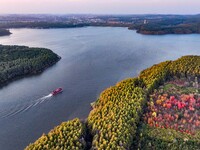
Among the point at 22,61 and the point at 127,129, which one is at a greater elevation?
the point at 22,61

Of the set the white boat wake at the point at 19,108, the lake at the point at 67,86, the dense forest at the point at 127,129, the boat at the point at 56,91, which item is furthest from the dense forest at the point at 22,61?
the dense forest at the point at 127,129

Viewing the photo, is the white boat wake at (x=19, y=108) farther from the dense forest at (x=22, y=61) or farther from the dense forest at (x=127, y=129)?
the dense forest at (x=22, y=61)

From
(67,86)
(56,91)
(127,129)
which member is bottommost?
(67,86)

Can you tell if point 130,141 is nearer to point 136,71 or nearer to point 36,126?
point 36,126

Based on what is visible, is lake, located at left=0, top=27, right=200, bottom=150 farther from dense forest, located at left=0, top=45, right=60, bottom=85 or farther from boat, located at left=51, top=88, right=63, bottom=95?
dense forest, located at left=0, top=45, right=60, bottom=85

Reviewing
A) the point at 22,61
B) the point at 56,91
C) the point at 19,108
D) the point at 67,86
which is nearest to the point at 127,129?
the point at 19,108

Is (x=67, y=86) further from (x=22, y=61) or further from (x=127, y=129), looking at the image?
(x=127, y=129)

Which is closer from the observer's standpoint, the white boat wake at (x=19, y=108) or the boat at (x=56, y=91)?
the white boat wake at (x=19, y=108)

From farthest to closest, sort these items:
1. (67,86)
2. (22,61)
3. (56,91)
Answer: (22,61) → (67,86) → (56,91)

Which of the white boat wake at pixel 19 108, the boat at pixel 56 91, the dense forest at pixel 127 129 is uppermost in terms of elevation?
the dense forest at pixel 127 129

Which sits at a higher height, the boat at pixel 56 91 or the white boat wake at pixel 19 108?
the boat at pixel 56 91

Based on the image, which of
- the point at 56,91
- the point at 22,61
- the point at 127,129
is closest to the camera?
the point at 127,129
